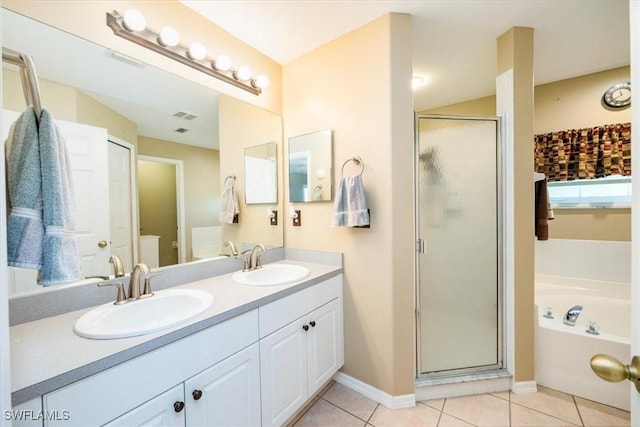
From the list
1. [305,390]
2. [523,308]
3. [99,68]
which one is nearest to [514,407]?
[523,308]

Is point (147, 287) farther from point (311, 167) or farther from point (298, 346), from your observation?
point (311, 167)

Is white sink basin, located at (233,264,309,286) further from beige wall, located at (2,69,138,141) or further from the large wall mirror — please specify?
beige wall, located at (2,69,138,141)

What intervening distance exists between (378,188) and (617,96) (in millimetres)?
2490

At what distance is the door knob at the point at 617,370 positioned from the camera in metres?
0.53

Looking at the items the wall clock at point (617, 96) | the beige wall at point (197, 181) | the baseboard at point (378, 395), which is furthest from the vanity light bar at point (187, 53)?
the wall clock at point (617, 96)

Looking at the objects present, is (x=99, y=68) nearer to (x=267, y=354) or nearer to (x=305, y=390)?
(x=267, y=354)

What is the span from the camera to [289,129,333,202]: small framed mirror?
1.86m

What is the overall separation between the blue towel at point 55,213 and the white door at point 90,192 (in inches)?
17.6

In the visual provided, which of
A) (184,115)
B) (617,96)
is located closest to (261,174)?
(184,115)

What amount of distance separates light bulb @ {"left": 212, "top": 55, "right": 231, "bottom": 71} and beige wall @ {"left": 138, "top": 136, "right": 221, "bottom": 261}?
0.53 metres

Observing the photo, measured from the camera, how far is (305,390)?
148 centimetres

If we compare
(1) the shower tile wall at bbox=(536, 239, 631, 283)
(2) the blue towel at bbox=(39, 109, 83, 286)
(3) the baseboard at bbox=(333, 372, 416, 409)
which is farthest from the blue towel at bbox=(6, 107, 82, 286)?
(1) the shower tile wall at bbox=(536, 239, 631, 283)

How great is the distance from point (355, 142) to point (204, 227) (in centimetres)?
114

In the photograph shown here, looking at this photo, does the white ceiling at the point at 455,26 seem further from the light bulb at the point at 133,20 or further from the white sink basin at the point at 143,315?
the white sink basin at the point at 143,315
